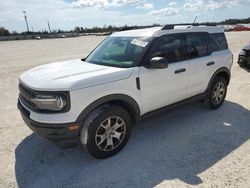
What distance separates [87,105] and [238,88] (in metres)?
5.07

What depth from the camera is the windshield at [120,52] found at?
3.90m

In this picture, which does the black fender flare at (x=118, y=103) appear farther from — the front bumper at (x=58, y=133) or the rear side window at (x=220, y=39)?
the rear side window at (x=220, y=39)

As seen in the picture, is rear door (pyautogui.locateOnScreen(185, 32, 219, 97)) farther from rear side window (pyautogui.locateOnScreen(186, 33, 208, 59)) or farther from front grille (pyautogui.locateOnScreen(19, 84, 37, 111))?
front grille (pyautogui.locateOnScreen(19, 84, 37, 111))

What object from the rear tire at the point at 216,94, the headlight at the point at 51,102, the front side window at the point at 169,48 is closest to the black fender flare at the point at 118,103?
the headlight at the point at 51,102

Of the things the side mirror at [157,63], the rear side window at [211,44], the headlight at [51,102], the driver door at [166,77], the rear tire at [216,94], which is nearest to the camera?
the headlight at [51,102]

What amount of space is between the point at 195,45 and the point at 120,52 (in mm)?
1519

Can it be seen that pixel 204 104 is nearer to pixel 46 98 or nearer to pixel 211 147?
pixel 211 147

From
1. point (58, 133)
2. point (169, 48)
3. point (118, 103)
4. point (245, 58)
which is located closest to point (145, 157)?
point (118, 103)

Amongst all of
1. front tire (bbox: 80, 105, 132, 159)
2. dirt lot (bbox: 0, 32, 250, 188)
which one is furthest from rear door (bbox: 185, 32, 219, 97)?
front tire (bbox: 80, 105, 132, 159)

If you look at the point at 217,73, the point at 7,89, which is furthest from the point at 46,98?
the point at 7,89

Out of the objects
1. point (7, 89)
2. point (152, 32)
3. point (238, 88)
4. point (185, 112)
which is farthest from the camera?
point (7, 89)

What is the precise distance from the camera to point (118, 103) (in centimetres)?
366

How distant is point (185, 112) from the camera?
5324 mm

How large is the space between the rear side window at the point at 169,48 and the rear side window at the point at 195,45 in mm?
203
